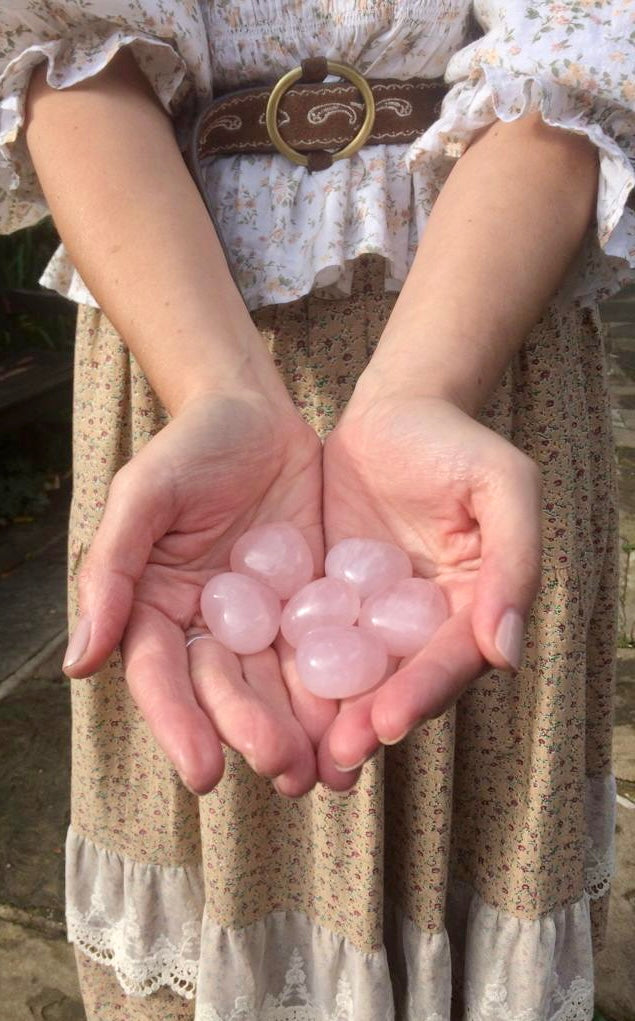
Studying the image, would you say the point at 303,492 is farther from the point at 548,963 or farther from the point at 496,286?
the point at 548,963

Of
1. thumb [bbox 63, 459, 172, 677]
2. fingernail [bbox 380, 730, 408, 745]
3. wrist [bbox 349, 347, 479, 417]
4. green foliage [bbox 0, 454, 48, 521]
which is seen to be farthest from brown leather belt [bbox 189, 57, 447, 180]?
green foliage [bbox 0, 454, 48, 521]

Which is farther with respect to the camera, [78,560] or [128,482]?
[78,560]

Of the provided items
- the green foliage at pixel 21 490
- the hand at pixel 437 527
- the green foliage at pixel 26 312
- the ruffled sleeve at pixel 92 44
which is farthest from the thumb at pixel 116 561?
the green foliage at pixel 26 312

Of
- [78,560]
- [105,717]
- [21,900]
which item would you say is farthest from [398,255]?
[21,900]

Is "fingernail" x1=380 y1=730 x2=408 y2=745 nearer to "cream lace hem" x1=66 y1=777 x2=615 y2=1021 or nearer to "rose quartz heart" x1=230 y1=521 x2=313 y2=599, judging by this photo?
"rose quartz heart" x1=230 y1=521 x2=313 y2=599

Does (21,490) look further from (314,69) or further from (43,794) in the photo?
(314,69)

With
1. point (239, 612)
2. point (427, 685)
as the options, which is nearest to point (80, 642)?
point (239, 612)
